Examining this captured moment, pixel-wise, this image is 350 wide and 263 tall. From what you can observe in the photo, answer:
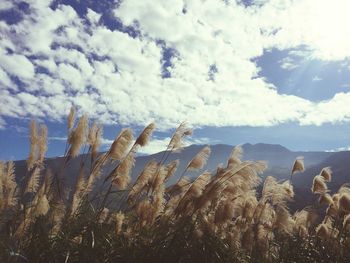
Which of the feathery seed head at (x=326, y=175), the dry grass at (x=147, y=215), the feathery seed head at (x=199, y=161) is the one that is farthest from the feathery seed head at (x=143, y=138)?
the feathery seed head at (x=326, y=175)

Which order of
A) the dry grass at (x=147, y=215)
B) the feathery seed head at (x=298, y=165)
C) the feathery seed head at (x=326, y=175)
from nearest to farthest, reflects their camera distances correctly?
the dry grass at (x=147, y=215), the feathery seed head at (x=298, y=165), the feathery seed head at (x=326, y=175)

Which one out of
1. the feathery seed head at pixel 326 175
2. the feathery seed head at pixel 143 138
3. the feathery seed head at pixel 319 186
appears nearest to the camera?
the feathery seed head at pixel 143 138

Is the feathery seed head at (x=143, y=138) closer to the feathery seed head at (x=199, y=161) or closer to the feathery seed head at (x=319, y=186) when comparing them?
the feathery seed head at (x=199, y=161)

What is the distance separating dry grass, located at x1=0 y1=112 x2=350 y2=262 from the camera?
6.93 meters

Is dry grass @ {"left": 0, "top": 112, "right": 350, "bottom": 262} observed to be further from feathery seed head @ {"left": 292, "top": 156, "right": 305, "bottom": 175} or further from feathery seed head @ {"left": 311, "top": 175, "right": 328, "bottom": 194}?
feathery seed head @ {"left": 292, "top": 156, "right": 305, "bottom": 175}

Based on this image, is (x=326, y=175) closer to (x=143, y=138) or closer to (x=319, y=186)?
(x=319, y=186)

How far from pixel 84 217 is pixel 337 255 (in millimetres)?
4413

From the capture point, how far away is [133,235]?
746 centimetres

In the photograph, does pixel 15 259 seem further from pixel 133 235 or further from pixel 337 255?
pixel 337 255

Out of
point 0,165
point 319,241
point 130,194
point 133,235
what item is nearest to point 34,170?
point 0,165

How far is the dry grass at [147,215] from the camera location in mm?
6934

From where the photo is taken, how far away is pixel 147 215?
27.5 ft

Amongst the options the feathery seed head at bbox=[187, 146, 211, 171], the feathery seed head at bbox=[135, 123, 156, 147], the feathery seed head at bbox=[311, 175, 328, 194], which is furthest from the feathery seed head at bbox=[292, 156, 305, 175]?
the feathery seed head at bbox=[135, 123, 156, 147]

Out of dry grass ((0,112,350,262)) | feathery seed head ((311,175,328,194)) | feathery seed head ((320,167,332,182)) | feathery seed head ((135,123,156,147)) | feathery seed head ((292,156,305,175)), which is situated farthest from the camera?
feathery seed head ((320,167,332,182))
